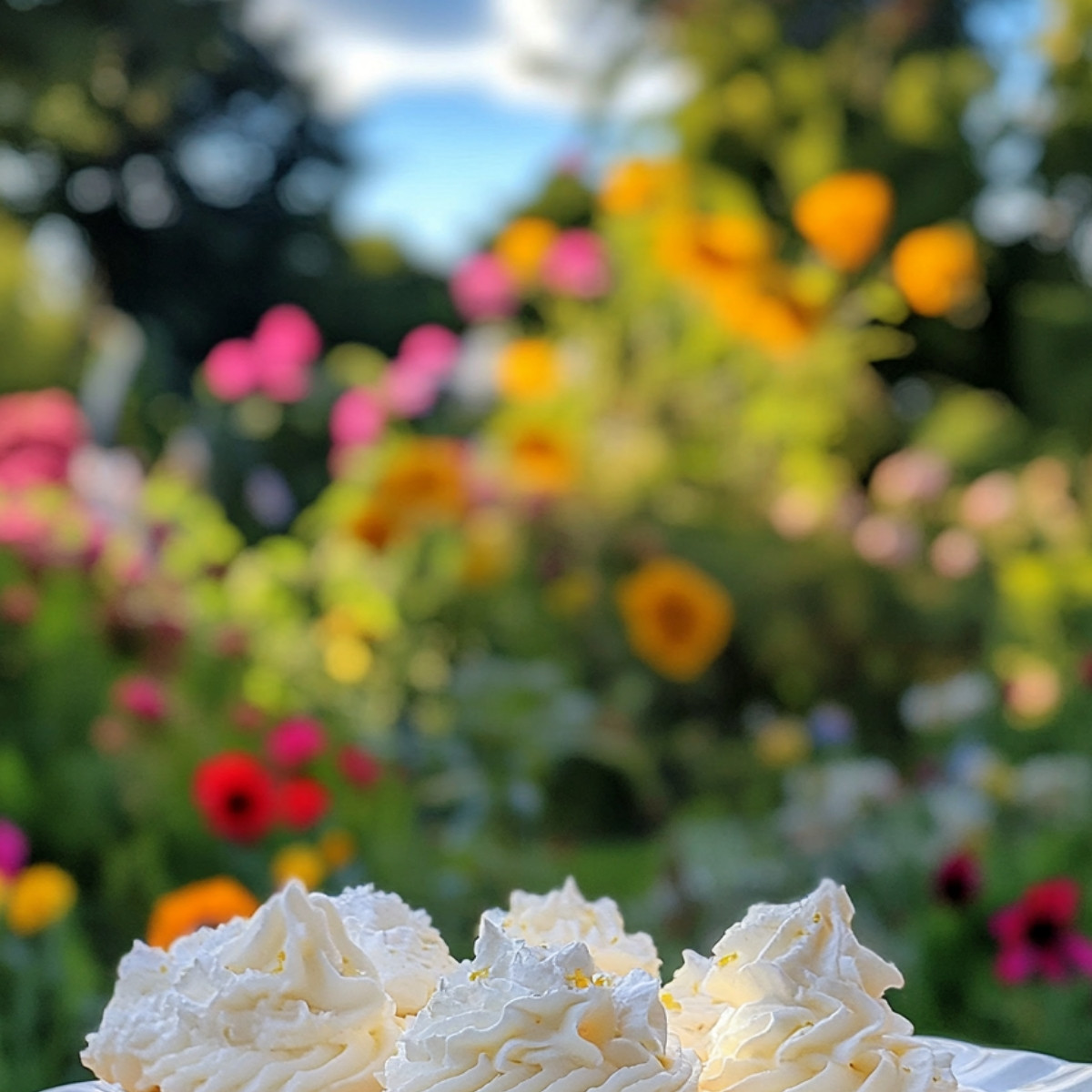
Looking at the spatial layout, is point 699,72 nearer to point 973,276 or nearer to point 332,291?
point 973,276

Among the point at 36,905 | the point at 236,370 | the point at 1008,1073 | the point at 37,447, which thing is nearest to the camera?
the point at 1008,1073

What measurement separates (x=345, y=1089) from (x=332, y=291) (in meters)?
11.7

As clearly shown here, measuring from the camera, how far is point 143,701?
2.38m

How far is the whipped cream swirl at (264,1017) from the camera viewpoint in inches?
31.0

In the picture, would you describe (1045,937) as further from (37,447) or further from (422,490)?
(37,447)

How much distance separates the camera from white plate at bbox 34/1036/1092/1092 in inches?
31.2

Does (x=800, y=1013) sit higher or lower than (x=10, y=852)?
lower

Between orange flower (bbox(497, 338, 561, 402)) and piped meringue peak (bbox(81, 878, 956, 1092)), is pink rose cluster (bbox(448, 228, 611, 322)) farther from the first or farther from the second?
piped meringue peak (bbox(81, 878, 956, 1092))

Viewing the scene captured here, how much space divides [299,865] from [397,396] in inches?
93.2

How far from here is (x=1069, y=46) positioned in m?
8.41

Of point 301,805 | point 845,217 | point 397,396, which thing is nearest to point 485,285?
point 397,396

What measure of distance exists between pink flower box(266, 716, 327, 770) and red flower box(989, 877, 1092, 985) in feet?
3.65

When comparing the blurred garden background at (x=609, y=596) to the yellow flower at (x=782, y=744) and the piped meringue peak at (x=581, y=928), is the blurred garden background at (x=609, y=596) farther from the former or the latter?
the piped meringue peak at (x=581, y=928)

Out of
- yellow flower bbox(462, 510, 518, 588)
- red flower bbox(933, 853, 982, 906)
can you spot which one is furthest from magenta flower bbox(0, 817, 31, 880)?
yellow flower bbox(462, 510, 518, 588)
